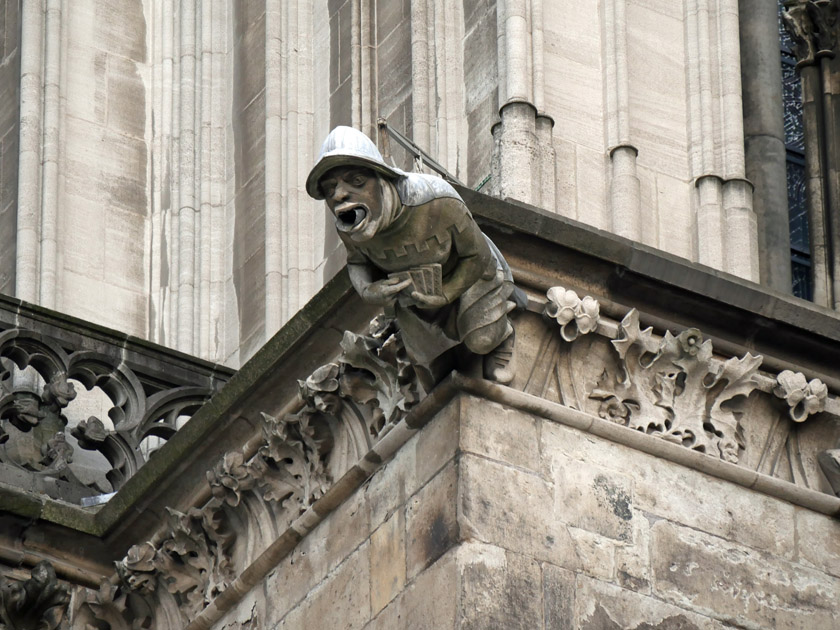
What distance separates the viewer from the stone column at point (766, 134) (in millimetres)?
13641

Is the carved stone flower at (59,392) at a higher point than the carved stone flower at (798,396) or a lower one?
higher

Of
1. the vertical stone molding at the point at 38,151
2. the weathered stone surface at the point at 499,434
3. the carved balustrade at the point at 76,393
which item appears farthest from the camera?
the vertical stone molding at the point at 38,151

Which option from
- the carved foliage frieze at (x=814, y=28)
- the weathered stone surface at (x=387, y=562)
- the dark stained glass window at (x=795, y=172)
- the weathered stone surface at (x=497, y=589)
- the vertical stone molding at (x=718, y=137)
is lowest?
the weathered stone surface at (x=497, y=589)

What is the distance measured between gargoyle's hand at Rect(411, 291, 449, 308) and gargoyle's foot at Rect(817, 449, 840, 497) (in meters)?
1.73

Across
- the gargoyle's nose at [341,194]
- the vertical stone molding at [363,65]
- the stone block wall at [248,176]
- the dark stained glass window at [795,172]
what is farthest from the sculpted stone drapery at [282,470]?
the dark stained glass window at [795,172]

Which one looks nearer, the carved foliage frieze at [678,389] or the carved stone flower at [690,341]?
the carved foliage frieze at [678,389]

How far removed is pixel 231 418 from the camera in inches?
481

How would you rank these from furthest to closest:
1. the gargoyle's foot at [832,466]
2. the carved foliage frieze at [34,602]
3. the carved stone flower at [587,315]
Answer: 1. the carved foliage frieze at [34,602]
2. the gargoyle's foot at [832,466]
3. the carved stone flower at [587,315]

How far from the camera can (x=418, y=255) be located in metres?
10.7

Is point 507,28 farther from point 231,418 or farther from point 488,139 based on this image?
point 231,418

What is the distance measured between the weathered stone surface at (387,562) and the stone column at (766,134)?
2979 millimetres

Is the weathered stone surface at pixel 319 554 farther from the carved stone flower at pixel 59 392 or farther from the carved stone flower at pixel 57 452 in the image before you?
the carved stone flower at pixel 59 392

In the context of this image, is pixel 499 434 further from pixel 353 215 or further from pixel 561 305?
pixel 353 215

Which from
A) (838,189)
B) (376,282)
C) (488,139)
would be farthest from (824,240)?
(376,282)
